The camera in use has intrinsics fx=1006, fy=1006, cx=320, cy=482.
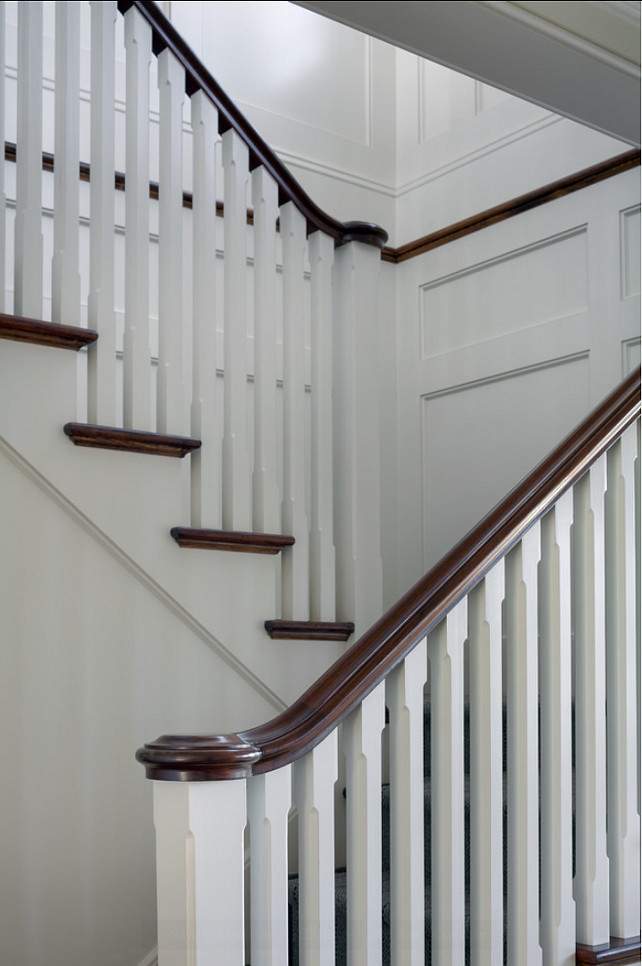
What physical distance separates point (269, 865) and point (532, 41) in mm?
1577

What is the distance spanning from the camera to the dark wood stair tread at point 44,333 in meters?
2.10

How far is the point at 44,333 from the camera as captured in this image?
84.0 inches

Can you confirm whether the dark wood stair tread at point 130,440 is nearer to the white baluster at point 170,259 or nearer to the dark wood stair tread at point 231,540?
the white baluster at point 170,259

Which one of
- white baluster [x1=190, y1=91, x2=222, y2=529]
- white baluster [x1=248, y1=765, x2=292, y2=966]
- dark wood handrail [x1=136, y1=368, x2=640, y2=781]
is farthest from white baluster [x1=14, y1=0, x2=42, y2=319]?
white baluster [x1=248, y1=765, x2=292, y2=966]

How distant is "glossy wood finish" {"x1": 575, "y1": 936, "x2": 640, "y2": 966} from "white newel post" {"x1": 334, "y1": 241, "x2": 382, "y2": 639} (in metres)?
0.98

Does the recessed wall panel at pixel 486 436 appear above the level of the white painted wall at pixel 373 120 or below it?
below

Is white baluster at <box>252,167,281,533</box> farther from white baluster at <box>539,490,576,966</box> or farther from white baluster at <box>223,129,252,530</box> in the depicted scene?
white baluster at <box>539,490,576,966</box>

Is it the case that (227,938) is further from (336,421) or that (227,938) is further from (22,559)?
(336,421)

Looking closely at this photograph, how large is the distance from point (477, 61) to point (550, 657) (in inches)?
46.7

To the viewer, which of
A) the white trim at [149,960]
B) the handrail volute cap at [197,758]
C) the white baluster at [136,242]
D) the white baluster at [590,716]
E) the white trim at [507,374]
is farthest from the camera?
the white trim at [507,374]

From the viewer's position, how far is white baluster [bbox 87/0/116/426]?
2.25 metres

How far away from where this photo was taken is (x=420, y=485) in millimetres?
3688

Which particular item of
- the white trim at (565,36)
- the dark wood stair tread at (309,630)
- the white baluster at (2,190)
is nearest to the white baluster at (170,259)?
the white baluster at (2,190)

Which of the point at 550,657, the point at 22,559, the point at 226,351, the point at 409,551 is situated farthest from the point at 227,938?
the point at 409,551
